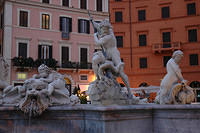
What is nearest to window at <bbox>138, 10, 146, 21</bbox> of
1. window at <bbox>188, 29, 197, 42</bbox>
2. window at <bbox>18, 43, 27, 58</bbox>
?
window at <bbox>188, 29, 197, 42</bbox>

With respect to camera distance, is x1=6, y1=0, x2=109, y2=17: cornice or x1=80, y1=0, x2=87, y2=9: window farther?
x1=80, y1=0, x2=87, y2=9: window

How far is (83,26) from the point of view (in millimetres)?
30438

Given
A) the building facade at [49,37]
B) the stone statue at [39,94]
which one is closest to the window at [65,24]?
the building facade at [49,37]

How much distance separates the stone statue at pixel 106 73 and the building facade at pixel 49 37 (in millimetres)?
20569

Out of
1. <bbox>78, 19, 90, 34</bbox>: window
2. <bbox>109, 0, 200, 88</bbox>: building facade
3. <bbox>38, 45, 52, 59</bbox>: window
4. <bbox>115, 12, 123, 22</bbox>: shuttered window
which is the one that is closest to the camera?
<bbox>38, 45, 52, 59</bbox>: window

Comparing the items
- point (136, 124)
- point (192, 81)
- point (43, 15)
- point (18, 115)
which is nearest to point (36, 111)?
point (18, 115)

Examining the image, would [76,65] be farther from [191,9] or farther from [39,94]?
[39,94]

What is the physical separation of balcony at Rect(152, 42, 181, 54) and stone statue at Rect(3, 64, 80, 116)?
2564 centimetres

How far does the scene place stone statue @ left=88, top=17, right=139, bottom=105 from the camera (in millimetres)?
5531

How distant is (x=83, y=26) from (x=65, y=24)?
223 centimetres

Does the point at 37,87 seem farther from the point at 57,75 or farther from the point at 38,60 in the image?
the point at 38,60

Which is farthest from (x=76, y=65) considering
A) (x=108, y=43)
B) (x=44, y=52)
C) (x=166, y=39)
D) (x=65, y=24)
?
(x=108, y=43)

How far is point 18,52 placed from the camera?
26.5m

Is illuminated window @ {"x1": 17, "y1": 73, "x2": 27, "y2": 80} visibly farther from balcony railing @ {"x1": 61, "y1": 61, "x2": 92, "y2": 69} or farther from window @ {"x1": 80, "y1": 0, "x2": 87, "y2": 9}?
window @ {"x1": 80, "y1": 0, "x2": 87, "y2": 9}
